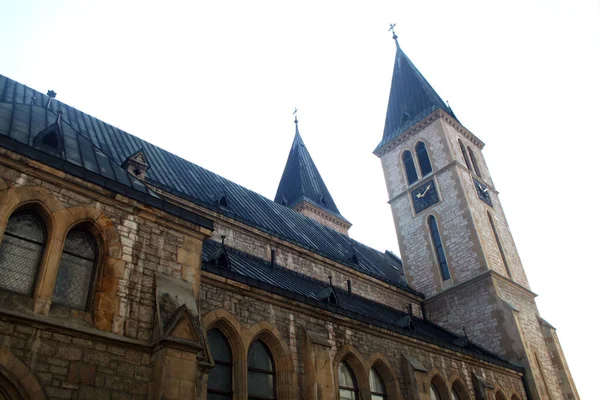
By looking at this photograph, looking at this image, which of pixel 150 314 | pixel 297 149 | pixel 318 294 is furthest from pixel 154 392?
pixel 297 149

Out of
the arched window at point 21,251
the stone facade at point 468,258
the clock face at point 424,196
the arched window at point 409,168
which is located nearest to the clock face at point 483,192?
the stone facade at point 468,258

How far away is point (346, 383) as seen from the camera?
41.6ft

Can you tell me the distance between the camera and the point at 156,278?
28.3ft

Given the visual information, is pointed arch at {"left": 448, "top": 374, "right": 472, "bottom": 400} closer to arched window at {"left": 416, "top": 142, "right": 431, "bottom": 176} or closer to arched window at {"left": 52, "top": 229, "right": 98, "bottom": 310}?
arched window at {"left": 52, "top": 229, "right": 98, "bottom": 310}

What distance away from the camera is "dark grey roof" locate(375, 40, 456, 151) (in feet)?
98.8

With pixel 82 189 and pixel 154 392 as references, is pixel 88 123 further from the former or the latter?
pixel 154 392

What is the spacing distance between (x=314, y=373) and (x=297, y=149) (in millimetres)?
34430

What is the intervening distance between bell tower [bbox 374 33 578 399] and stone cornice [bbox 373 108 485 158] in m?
0.06

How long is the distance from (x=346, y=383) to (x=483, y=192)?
17483 mm

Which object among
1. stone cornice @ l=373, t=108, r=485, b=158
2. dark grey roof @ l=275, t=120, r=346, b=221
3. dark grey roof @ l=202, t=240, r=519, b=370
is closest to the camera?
dark grey roof @ l=202, t=240, r=519, b=370

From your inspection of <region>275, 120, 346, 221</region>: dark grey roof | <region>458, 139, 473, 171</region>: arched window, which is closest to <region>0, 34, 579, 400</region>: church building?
<region>458, 139, 473, 171</region>: arched window

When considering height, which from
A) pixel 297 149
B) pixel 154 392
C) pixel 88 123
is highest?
pixel 297 149

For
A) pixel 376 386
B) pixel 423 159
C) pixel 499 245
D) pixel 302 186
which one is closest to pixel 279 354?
pixel 376 386

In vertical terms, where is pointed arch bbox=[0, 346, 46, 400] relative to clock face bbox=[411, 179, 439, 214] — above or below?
below
